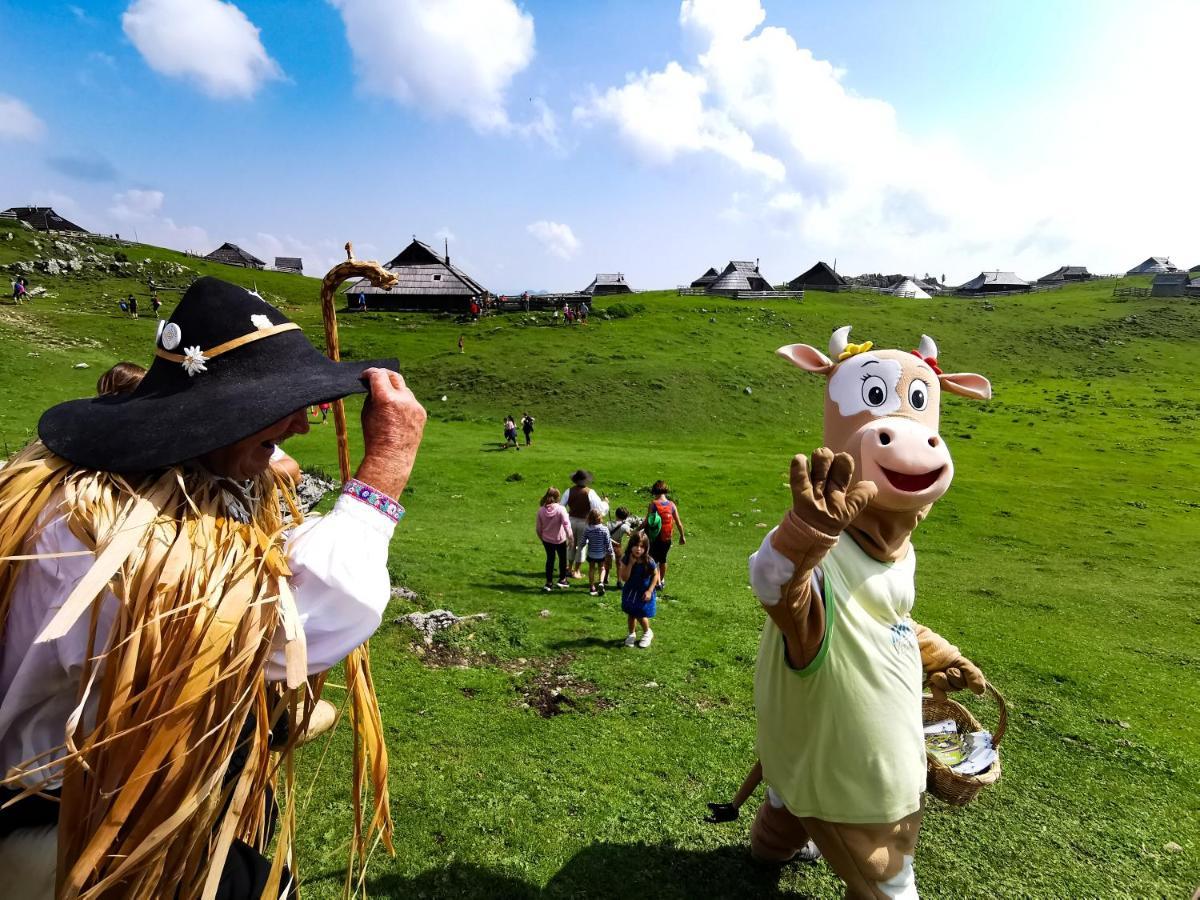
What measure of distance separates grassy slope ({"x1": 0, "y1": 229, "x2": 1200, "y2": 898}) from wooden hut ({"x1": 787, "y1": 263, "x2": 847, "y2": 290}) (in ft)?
120

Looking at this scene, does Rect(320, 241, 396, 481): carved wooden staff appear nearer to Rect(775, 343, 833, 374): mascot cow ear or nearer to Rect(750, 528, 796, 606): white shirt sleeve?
Rect(750, 528, 796, 606): white shirt sleeve

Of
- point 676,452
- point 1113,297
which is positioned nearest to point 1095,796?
point 676,452

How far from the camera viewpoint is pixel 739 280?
188ft

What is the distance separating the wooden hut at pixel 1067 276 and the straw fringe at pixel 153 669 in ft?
331

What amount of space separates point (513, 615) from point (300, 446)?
1311cm

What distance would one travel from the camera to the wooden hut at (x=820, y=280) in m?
62.6

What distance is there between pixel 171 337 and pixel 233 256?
79.5 m

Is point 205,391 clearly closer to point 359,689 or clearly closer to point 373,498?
point 373,498

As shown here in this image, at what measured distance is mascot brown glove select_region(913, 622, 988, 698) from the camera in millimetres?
3512

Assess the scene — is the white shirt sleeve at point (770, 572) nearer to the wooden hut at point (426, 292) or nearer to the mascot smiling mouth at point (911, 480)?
the mascot smiling mouth at point (911, 480)

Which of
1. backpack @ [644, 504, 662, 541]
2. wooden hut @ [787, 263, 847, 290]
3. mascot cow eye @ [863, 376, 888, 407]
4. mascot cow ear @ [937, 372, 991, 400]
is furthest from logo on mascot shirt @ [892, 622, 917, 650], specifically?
wooden hut @ [787, 263, 847, 290]

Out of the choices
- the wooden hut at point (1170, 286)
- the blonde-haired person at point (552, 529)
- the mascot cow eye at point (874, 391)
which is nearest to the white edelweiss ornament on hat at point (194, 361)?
the mascot cow eye at point (874, 391)

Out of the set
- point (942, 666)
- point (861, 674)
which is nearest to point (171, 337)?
point (861, 674)

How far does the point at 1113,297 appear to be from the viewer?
53875 millimetres
